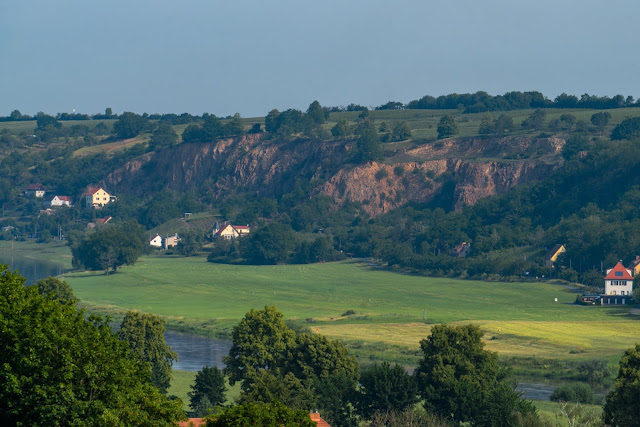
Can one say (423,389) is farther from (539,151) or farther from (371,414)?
(539,151)

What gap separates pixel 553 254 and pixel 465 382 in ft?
243

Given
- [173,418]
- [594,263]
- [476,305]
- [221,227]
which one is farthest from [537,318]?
[221,227]

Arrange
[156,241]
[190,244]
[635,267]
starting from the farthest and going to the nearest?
[156,241], [190,244], [635,267]

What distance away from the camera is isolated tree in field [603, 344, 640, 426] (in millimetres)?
41125

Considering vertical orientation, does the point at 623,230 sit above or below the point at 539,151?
below

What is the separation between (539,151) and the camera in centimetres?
16825

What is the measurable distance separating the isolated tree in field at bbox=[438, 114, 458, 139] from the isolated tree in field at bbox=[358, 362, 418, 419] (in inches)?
5446

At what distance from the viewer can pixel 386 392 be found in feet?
Result: 146

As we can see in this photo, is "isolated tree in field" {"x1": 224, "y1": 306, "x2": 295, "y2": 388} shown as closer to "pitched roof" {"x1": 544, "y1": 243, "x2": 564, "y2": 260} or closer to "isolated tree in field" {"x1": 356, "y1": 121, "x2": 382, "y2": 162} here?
"pitched roof" {"x1": 544, "y1": 243, "x2": 564, "y2": 260}

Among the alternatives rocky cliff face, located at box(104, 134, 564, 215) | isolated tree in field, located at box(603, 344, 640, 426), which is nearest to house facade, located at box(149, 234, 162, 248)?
rocky cliff face, located at box(104, 134, 564, 215)

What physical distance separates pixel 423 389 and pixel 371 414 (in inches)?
105

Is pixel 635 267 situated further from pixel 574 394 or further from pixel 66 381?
pixel 66 381

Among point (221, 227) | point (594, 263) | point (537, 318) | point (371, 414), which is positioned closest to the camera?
point (371, 414)

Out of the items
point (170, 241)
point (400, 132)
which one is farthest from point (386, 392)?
point (400, 132)
